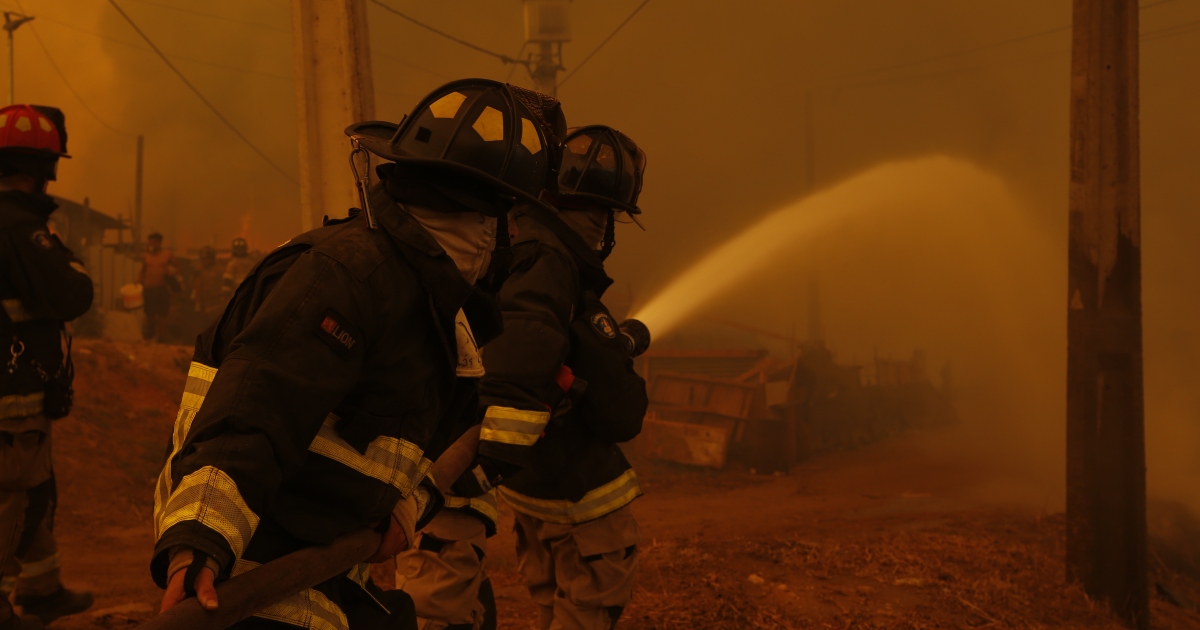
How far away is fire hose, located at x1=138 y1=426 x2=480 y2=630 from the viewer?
134 cm

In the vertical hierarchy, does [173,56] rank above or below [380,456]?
above

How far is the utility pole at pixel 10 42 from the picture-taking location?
45.8ft

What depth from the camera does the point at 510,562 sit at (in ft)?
18.9

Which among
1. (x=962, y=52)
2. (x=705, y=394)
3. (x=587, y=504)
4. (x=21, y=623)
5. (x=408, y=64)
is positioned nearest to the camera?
(x=587, y=504)

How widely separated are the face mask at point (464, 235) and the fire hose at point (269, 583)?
0.63 meters

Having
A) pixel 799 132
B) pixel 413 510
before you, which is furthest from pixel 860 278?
pixel 413 510

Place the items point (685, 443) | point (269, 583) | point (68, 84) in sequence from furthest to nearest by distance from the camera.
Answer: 1. point (68, 84)
2. point (685, 443)
3. point (269, 583)

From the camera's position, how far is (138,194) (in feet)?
56.5

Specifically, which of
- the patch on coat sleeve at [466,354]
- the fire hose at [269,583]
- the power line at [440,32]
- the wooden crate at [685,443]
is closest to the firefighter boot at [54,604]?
the fire hose at [269,583]

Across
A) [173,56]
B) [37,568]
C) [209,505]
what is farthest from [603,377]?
[173,56]

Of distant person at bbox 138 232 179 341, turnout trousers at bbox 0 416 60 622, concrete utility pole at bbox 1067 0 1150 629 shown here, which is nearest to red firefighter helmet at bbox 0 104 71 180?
turnout trousers at bbox 0 416 60 622

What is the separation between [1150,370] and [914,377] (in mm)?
3439

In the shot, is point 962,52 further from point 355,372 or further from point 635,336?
point 355,372

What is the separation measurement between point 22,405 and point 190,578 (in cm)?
304
